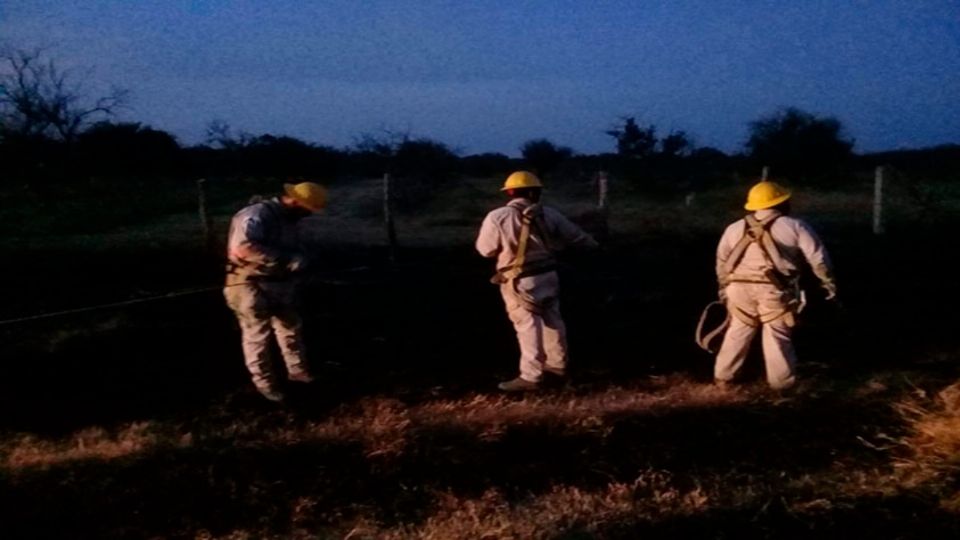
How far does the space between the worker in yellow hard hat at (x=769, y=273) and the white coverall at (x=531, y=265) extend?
116 cm

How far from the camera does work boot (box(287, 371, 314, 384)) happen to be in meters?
8.23

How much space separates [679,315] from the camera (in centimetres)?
1106

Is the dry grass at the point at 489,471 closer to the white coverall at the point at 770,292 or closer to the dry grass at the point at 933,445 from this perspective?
the dry grass at the point at 933,445

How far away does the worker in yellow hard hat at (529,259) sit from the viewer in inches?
323

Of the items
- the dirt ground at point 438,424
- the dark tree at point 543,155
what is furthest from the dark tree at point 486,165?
the dirt ground at point 438,424

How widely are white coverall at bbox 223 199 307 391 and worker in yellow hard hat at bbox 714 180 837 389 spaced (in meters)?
3.26

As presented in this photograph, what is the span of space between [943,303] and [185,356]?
797cm

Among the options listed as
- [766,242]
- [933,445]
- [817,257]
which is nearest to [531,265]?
[766,242]

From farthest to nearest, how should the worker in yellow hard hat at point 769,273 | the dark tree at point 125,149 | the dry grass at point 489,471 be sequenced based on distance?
the dark tree at point 125,149 < the worker in yellow hard hat at point 769,273 < the dry grass at point 489,471

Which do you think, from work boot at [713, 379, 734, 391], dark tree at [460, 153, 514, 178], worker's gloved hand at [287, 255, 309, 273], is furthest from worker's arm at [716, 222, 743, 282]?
dark tree at [460, 153, 514, 178]

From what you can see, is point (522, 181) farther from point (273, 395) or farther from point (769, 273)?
point (273, 395)

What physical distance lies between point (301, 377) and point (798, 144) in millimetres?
25715

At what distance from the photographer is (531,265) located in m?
8.22

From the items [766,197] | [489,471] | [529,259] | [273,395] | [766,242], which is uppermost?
[766,197]
